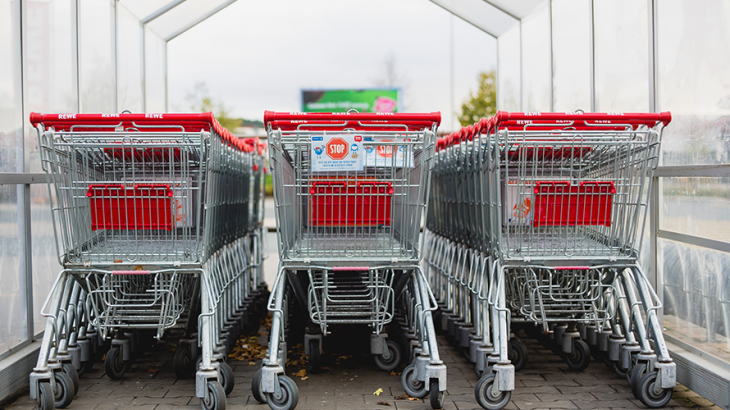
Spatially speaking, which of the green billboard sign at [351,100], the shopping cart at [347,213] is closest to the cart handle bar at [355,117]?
the shopping cart at [347,213]

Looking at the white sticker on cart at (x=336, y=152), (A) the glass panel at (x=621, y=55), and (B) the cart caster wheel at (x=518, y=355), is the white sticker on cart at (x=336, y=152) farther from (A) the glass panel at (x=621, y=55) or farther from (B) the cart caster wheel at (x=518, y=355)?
(A) the glass panel at (x=621, y=55)

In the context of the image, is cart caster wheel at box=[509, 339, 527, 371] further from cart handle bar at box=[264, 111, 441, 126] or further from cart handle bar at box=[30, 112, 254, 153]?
cart handle bar at box=[30, 112, 254, 153]

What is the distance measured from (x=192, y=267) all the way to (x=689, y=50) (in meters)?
3.60

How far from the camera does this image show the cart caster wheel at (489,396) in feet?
11.8

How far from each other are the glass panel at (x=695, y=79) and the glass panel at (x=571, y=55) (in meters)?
1.14

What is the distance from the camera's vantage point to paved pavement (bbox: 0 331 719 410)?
3.78 meters

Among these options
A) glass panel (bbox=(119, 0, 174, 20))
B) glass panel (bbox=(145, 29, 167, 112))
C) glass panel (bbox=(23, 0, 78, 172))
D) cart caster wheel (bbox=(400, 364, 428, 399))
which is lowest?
cart caster wheel (bbox=(400, 364, 428, 399))

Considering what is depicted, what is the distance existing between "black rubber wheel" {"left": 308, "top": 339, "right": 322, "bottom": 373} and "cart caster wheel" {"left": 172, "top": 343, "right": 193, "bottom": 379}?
0.83 meters

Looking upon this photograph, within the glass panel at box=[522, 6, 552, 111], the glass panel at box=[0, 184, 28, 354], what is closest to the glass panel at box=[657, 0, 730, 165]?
the glass panel at box=[522, 6, 552, 111]

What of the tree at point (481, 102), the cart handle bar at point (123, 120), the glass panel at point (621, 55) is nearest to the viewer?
the cart handle bar at point (123, 120)

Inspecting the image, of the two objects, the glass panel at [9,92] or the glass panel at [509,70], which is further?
the glass panel at [509,70]

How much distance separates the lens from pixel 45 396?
3477 millimetres

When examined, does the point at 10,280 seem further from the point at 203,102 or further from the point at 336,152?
the point at 203,102

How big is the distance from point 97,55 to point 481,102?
16.5 meters
